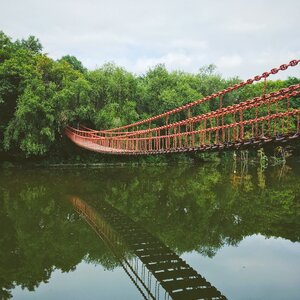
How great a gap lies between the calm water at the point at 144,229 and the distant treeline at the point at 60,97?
257cm

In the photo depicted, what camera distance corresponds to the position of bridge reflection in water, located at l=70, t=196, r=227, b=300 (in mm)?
4449

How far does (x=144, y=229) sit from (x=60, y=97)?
9712mm

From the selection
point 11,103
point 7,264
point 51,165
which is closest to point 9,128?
point 11,103

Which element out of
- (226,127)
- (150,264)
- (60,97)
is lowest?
(150,264)

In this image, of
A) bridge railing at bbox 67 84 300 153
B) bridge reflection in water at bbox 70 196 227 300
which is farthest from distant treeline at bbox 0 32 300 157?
bridge reflection in water at bbox 70 196 227 300

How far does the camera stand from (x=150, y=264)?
5.18 meters

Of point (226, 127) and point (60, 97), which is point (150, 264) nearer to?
point (226, 127)

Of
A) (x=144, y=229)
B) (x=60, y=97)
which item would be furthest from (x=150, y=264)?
(x=60, y=97)

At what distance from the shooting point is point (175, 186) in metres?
13.1

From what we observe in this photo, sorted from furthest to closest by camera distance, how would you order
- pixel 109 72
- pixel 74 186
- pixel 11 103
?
pixel 109 72
pixel 11 103
pixel 74 186

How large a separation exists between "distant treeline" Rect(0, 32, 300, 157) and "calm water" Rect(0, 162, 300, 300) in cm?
257

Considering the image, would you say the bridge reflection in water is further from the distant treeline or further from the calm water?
the distant treeline

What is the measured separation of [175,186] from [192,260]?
7.31 metres

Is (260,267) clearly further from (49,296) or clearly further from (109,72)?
(109,72)
